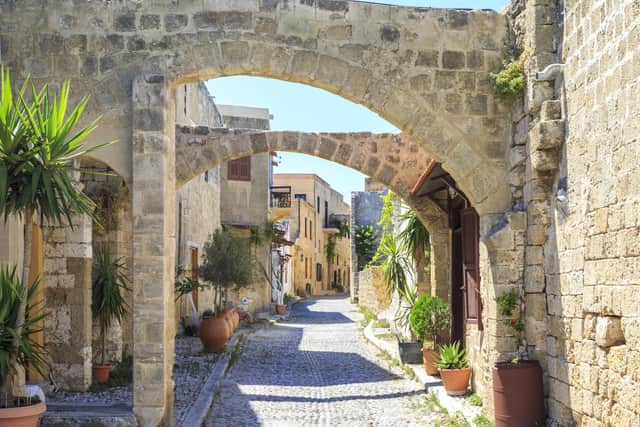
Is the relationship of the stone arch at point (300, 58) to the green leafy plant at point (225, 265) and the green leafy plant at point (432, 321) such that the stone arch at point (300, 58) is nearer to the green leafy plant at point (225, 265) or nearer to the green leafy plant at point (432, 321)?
the green leafy plant at point (432, 321)

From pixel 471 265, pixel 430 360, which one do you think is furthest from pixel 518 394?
pixel 430 360

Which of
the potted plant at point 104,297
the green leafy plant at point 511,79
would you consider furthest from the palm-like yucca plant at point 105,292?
the green leafy plant at point 511,79

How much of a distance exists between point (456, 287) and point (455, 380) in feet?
6.93

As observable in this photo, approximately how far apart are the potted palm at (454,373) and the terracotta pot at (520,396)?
6.52 ft

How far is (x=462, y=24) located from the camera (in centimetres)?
614

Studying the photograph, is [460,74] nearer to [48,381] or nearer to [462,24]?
[462,24]

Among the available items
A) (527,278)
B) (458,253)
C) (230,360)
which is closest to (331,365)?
(230,360)

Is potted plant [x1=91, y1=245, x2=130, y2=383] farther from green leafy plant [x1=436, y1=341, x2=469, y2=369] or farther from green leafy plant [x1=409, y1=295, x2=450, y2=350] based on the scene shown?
green leafy plant [x1=436, y1=341, x2=469, y2=369]

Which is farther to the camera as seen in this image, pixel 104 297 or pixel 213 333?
pixel 213 333

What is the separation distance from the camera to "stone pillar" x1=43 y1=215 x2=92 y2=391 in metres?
7.95

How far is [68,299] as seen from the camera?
7984 mm

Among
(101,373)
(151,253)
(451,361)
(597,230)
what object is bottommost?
(101,373)

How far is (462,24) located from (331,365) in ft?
21.0

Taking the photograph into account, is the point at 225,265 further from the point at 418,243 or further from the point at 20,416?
the point at 20,416
